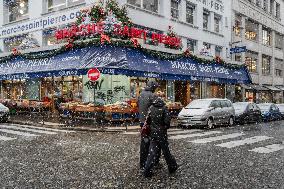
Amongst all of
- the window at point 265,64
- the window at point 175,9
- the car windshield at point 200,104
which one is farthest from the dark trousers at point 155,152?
the window at point 265,64

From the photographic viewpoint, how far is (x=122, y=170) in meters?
7.73

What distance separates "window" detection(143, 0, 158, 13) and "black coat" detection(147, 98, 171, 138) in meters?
18.5

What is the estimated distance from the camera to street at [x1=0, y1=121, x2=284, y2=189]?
265 inches

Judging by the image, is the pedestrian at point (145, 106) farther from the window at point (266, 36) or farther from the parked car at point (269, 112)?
the window at point (266, 36)

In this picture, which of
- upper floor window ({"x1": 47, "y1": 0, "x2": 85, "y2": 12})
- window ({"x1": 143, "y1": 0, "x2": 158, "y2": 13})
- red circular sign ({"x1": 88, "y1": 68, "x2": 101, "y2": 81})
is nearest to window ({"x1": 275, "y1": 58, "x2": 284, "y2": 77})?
window ({"x1": 143, "y1": 0, "x2": 158, "y2": 13})

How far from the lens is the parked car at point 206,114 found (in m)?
17.5

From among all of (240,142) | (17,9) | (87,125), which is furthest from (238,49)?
(240,142)

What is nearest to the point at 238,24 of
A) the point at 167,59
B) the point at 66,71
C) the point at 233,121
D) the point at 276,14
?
the point at 276,14

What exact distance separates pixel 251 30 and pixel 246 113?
2088 centimetres

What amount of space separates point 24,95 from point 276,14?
34.7m

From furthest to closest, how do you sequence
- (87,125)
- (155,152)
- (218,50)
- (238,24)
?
(238,24) → (218,50) → (87,125) → (155,152)

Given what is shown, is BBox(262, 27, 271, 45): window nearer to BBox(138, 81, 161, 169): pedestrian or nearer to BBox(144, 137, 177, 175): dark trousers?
BBox(138, 81, 161, 169): pedestrian

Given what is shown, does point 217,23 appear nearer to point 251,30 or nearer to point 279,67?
point 251,30

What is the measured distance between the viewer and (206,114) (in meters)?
17.6
